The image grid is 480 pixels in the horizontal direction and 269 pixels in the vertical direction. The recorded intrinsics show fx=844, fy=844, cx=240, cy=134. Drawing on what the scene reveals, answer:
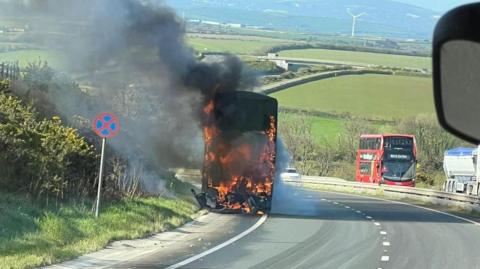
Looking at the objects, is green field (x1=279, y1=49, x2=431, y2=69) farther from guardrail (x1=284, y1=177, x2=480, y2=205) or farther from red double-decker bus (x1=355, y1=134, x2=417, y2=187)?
red double-decker bus (x1=355, y1=134, x2=417, y2=187)

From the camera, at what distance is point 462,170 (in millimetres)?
49938

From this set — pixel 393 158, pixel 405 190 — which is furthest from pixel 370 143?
pixel 405 190

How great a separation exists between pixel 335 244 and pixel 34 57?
1720 cm

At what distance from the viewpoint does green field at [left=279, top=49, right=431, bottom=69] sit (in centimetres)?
9719

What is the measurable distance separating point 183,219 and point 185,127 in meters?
8.13

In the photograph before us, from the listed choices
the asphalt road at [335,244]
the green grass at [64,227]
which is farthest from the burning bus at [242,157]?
the green grass at [64,227]

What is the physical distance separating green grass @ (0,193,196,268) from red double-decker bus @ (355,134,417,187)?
3069 centimetres

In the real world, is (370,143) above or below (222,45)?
below

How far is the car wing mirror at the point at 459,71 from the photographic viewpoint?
2303mm

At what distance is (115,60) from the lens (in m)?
30.0

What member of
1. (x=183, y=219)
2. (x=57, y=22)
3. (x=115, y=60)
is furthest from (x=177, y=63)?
(x=183, y=219)

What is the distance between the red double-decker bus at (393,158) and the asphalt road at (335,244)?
2324 centimetres

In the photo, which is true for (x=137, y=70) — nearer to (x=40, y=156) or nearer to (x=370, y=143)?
(x=40, y=156)

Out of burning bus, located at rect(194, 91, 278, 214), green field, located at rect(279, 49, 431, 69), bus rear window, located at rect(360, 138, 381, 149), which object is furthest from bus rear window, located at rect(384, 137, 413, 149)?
green field, located at rect(279, 49, 431, 69)
